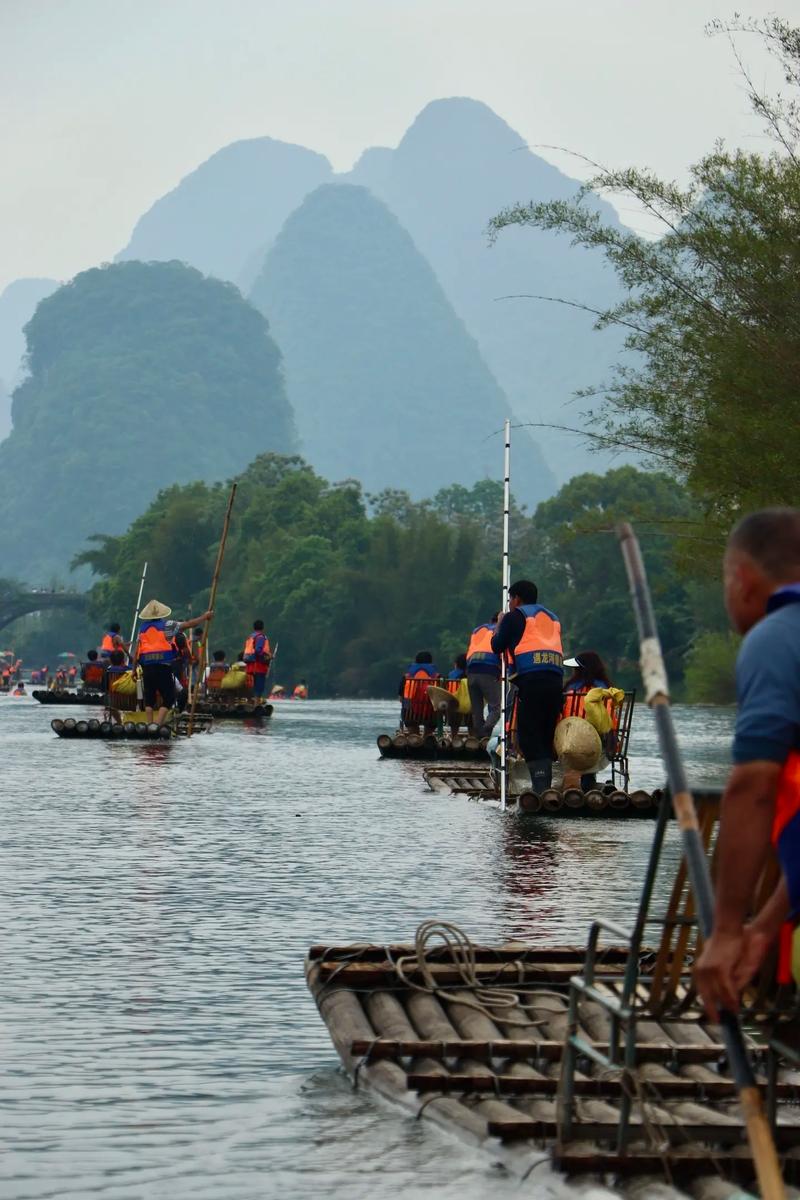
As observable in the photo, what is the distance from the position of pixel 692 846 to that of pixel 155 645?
28.3 m

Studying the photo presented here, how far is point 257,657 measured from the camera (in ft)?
160

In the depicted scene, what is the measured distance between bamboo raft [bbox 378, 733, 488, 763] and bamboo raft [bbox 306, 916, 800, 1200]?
22.9 metres

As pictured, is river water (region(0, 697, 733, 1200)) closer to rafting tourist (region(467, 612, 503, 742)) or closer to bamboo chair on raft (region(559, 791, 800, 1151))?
bamboo chair on raft (region(559, 791, 800, 1151))

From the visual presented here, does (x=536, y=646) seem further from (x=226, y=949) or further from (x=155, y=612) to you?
(x=155, y=612)

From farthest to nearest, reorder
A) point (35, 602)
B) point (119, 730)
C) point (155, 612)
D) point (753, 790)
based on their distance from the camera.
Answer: point (35, 602) < point (119, 730) < point (155, 612) < point (753, 790)

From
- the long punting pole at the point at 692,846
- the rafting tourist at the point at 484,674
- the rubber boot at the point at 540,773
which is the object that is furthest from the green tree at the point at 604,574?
the long punting pole at the point at 692,846

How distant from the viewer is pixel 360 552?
408ft

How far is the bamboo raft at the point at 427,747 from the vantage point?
31.8 m

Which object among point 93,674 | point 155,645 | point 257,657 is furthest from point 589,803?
point 93,674

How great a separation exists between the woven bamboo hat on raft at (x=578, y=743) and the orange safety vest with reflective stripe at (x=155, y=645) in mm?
12807

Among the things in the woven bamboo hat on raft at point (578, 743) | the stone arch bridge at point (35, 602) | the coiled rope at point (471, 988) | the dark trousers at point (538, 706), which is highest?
the stone arch bridge at point (35, 602)

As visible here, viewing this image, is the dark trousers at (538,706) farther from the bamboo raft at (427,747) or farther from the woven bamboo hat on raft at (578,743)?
the bamboo raft at (427,747)

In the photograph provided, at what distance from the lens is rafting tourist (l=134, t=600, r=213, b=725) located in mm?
32375

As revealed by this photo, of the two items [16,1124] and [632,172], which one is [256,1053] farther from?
[632,172]
